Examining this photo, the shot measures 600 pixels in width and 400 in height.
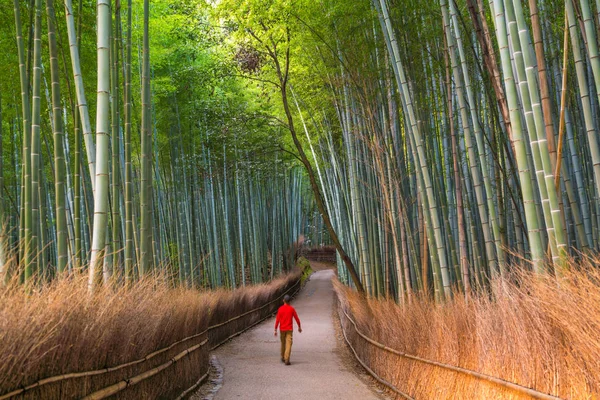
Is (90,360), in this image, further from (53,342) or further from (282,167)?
(282,167)

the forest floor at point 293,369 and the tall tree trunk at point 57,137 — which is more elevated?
the tall tree trunk at point 57,137

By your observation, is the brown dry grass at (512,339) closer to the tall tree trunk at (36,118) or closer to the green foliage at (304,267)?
the tall tree trunk at (36,118)

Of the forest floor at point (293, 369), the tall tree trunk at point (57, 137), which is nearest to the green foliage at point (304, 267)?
the forest floor at point (293, 369)

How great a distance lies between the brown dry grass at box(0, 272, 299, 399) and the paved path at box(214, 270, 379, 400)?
574 millimetres

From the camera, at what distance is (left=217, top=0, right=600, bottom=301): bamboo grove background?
3.35 metres

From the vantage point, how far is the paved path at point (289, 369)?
525 cm

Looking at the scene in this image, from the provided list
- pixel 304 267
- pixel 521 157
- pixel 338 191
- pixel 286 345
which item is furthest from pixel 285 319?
pixel 304 267

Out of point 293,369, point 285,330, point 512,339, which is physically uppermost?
point 512,339

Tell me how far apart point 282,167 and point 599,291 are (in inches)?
565

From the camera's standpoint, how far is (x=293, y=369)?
666 centimetres

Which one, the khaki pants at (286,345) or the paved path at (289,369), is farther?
the khaki pants at (286,345)

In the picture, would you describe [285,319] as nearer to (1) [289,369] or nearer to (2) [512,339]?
(1) [289,369]

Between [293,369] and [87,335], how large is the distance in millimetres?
4086

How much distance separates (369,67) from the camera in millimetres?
7254
